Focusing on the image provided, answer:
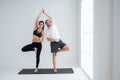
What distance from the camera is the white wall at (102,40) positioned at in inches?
128

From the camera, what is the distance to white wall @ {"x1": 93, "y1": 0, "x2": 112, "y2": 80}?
3.24 metres

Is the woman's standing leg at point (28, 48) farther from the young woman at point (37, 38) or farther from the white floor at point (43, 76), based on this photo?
the white floor at point (43, 76)

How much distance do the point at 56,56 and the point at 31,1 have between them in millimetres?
1815

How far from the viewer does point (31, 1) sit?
5441 millimetres

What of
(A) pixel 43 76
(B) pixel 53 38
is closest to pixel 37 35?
(B) pixel 53 38

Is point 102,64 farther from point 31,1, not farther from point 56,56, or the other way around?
point 31,1

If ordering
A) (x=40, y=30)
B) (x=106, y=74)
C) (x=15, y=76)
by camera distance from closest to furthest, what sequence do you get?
(x=106, y=74)
(x=15, y=76)
(x=40, y=30)

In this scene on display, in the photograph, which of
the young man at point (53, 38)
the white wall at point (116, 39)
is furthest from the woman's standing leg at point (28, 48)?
the white wall at point (116, 39)

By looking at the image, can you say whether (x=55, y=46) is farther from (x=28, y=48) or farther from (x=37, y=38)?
(x=28, y=48)

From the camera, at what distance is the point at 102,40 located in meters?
3.32

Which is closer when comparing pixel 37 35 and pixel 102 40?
pixel 102 40

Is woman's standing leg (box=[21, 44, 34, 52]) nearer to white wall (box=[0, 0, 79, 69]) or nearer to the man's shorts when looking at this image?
white wall (box=[0, 0, 79, 69])

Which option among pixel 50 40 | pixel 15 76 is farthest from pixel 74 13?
pixel 15 76

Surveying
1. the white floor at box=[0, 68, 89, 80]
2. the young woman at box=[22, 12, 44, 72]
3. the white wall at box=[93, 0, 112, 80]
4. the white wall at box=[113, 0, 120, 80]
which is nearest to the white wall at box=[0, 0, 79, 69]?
the young woman at box=[22, 12, 44, 72]
